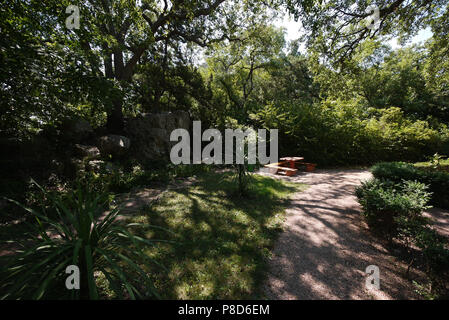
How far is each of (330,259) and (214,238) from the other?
1957 mm

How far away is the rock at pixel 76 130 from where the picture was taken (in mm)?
6796

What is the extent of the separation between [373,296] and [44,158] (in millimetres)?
8701

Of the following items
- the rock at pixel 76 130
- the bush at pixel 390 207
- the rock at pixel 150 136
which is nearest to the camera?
the bush at pixel 390 207

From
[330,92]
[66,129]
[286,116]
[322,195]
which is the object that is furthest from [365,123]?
[66,129]

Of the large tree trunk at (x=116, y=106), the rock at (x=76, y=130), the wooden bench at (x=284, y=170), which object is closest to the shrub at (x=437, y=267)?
the wooden bench at (x=284, y=170)

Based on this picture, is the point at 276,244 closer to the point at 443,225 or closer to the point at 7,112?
the point at 443,225

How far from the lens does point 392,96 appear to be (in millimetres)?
16984

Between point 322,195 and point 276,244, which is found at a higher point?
point 322,195

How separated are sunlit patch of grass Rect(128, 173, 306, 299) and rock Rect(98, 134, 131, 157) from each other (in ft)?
13.7

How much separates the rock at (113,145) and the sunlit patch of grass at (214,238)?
164 inches

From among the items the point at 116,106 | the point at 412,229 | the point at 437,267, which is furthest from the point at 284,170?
the point at 116,106

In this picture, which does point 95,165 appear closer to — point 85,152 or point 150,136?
point 85,152

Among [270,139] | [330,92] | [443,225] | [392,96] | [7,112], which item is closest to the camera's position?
[443,225]

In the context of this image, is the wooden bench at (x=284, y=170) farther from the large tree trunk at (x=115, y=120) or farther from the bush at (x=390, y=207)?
the large tree trunk at (x=115, y=120)
